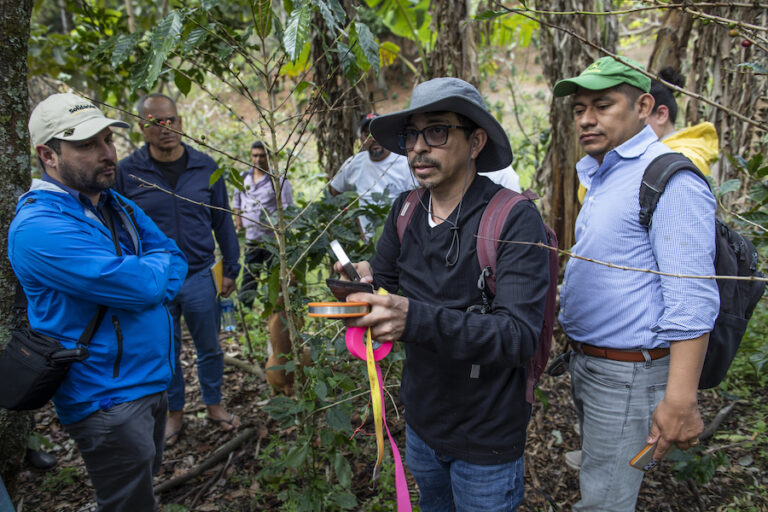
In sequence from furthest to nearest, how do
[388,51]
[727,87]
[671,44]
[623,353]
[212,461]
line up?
[388,51] < [727,87] < [671,44] < [212,461] < [623,353]

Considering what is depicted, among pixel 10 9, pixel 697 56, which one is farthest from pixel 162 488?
pixel 697 56

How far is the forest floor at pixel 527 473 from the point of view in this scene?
2.70 metres

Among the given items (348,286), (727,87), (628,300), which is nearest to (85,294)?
(348,286)

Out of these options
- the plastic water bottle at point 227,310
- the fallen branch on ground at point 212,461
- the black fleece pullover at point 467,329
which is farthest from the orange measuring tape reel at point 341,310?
the plastic water bottle at point 227,310

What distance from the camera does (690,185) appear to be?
1.59 metres

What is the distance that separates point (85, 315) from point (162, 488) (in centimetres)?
144

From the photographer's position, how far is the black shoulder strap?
5.32 ft

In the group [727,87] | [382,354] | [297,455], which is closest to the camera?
[382,354]

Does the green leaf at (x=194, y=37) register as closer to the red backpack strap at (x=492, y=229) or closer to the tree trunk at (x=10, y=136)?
the tree trunk at (x=10, y=136)

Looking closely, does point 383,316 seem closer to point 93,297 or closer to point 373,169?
point 93,297

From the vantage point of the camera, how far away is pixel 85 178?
2135 millimetres

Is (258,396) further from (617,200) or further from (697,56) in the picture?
(697,56)

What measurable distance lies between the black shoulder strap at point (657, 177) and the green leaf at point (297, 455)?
1730 millimetres

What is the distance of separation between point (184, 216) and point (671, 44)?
404cm
